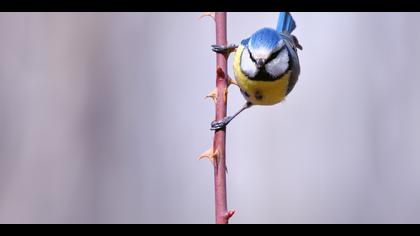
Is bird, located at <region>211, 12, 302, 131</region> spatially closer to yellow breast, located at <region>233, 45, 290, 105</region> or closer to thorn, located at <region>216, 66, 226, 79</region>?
yellow breast, located at <region>233, 45, 290, 105</region>

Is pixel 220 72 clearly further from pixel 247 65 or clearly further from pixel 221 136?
pixel 247 65

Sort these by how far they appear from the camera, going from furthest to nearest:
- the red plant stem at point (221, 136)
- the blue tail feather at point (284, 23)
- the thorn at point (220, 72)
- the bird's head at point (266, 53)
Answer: the blue tail feather at point (284, 23) → the bird's head at point (266, 53) → the thorn at point (220, 72) → the red plant stem at point (221, 136)

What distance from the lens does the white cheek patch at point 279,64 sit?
193 centimetres

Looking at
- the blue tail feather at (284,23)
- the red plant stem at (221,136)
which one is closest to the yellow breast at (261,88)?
the blue tail feather at (284,23)

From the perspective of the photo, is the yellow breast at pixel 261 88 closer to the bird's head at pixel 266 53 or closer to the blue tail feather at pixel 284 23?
the bird's head at pixel 266 53

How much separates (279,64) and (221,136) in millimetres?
1088

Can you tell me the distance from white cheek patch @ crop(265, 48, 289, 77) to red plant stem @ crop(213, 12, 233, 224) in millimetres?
974

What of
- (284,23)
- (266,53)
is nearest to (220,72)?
(266,53)

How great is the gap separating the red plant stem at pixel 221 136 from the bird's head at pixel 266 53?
0.95m

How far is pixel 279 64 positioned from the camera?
1.94 m
